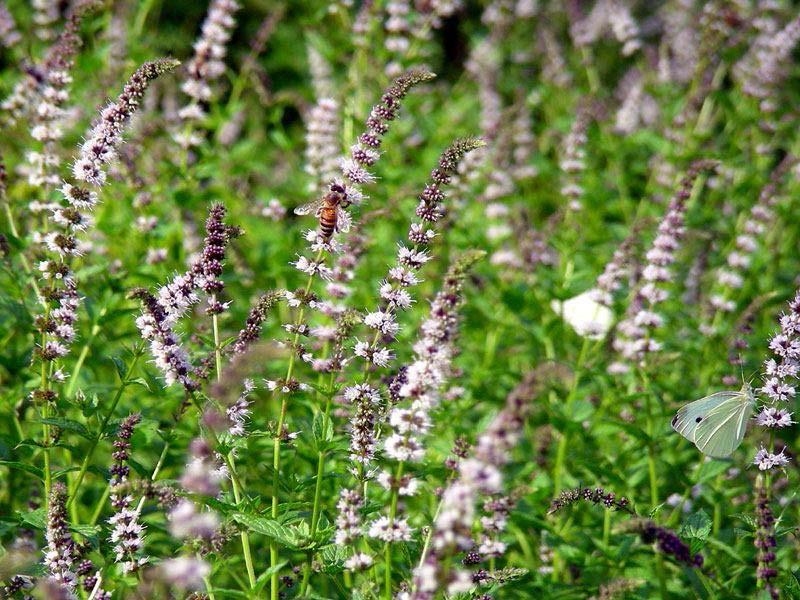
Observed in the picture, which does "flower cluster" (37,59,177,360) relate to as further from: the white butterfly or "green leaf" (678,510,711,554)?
"green leaf" (678,510,711,554)

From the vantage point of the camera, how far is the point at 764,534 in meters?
3.42

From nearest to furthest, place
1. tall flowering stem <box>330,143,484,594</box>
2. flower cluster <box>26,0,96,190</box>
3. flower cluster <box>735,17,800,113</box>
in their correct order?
tall flowering stem <box>330,143,484,594</box>
flower cluster <box>26,0,96,190</box>
flower cluster <box>735,17,800,113</box>

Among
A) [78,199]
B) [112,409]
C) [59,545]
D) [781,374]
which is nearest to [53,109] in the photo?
[78,199]

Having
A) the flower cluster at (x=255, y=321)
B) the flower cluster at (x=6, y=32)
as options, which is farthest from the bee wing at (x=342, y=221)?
the flower cluster at (x=6, y=32)

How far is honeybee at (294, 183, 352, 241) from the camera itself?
3535mm

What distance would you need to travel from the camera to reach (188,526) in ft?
8.29

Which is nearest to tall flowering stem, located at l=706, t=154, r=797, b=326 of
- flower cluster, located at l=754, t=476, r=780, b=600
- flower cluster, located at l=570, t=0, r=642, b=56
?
flower cluster, located at l=570, t=0, r=642, b=56

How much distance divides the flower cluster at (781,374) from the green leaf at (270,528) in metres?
2.07

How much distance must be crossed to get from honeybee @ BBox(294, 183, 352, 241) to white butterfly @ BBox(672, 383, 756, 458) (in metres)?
1.80

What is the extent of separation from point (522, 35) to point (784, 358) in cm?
882

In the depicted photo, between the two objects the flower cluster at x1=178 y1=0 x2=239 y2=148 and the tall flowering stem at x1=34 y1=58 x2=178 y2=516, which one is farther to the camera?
the flower cluster at x1=178 y1=0 x2=239 y2=148

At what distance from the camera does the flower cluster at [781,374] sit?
373 centimetres

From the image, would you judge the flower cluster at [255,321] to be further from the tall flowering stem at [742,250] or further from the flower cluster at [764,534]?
the tall flowering stem at [742,250]

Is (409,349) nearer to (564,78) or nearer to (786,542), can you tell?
(786,542)
